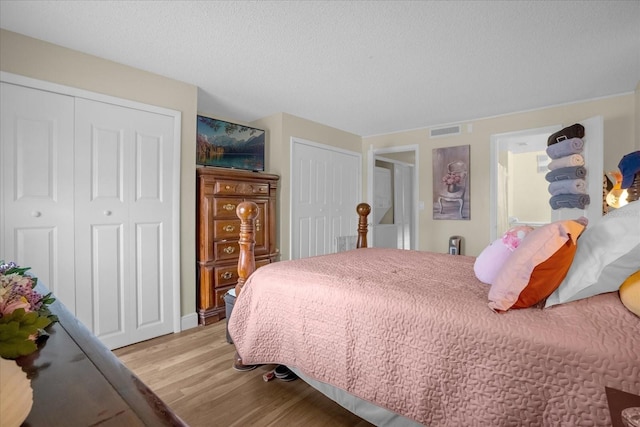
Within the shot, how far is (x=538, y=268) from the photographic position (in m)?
1.04

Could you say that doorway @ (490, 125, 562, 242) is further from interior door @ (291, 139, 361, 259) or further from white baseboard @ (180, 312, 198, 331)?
white baseboard @ (180, 312, 198, 331)

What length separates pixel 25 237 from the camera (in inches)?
81.7

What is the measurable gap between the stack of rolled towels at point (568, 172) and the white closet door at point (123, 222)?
3872 mm

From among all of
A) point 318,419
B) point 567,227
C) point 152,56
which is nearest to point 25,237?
point 152,56

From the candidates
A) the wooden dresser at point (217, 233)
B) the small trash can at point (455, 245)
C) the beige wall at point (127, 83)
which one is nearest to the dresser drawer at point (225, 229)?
the wooden dresser at point (217, 233)

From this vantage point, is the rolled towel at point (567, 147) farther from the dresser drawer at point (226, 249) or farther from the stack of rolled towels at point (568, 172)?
the dresser drawer at point (226, 249)

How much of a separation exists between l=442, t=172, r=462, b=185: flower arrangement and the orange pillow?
10.9 ft

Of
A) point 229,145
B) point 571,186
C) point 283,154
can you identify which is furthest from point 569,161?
point 229,145

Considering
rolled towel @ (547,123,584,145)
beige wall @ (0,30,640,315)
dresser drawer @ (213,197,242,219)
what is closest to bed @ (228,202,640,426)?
dresser drawer @ (213,197,242,219)

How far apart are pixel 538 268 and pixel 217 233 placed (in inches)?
107

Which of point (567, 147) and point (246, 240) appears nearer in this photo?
point (246, 240)

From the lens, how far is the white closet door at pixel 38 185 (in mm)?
2012

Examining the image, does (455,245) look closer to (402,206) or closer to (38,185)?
(402,206)

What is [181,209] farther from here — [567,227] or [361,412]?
[567,227]
